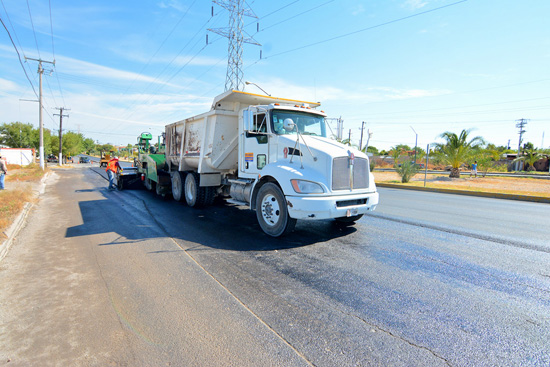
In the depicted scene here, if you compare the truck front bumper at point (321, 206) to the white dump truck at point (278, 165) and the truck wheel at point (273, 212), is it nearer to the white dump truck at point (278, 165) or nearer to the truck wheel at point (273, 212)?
the white dump truck at point (278, 165)

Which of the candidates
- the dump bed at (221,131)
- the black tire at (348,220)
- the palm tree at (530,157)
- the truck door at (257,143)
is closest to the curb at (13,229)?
the dump bed at (221,131)

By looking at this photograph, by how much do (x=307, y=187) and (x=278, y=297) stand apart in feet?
7.71

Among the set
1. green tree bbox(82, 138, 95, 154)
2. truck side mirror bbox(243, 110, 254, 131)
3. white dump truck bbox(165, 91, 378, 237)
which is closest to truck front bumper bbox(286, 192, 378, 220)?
white dump truck bbox(165, 91, 378, 237)

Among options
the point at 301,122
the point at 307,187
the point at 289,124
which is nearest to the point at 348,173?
the point at 307,187

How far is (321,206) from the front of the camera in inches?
205

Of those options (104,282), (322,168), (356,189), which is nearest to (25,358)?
(104,282)

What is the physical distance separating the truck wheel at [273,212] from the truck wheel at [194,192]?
11.2ft

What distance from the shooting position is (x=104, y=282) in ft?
12.8

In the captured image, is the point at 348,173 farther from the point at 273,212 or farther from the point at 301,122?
the point at 301,122

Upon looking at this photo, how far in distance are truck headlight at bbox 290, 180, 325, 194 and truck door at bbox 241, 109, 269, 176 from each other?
4.64 feet

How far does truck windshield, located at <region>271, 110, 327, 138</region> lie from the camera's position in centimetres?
650

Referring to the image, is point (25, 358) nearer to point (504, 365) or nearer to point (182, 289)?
point (182, 289)

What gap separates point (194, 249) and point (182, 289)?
5.05 ft

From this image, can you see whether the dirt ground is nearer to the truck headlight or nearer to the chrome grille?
the chrome grille
